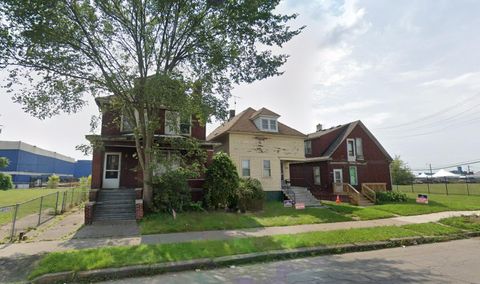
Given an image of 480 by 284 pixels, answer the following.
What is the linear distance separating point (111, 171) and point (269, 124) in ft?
40.6

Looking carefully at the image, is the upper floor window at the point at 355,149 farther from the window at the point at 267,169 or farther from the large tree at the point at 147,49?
the large tree at the point at 147,49

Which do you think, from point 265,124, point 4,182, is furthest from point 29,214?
point 4,182

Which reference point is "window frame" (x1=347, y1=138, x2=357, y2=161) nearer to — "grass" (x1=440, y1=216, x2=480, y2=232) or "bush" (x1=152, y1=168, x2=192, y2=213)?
"grass" (x1=440, y1=216, x2=480, y2=232)

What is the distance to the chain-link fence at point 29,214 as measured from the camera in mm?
9791

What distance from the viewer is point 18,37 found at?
1045 centimetres

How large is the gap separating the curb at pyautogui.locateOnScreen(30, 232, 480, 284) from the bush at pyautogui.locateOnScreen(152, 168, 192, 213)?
A: 25.1ft

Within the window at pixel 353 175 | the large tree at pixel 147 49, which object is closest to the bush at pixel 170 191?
the large tree at pixel 147 49

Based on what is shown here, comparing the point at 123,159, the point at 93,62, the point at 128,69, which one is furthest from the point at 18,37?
the point at 123,159

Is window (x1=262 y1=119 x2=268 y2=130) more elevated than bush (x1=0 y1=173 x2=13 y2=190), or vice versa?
window (x1=262 y1=119 x2=268 y2=130)

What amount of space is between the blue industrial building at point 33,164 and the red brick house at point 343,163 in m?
54.2

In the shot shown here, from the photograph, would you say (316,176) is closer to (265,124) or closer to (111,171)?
(265,124)

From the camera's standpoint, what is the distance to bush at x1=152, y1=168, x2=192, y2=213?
13.9 m

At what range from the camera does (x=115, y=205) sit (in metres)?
14.0

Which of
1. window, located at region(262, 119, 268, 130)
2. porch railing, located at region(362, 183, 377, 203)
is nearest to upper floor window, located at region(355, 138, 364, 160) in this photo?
porch railing, located at region(362, 183, 377, 203)
